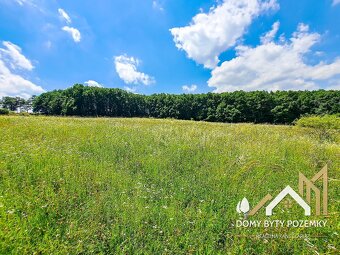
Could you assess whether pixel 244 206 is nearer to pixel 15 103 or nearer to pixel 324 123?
pixel 324 123

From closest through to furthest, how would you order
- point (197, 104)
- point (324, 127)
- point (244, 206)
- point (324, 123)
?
point (244, 206) < point (324, 127) < point (324, 123) < point (197, 104)

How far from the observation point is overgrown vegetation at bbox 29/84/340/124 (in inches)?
2291

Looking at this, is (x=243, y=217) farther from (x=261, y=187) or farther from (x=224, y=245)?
(x=261, y=187)

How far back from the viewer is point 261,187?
13.8ft

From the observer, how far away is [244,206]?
361 centimetres

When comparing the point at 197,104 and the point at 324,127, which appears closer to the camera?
the point at 324,127

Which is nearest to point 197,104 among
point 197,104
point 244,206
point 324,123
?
point 197,104

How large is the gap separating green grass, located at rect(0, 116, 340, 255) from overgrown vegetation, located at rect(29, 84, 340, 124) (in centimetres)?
6159

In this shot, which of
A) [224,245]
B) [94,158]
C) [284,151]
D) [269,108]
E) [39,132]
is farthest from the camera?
[269,108]

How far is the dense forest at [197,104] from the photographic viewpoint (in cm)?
5812

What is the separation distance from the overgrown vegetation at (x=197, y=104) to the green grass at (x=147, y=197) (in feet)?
202

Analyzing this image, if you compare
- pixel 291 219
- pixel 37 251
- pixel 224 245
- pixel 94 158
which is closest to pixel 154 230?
pixel 224 245

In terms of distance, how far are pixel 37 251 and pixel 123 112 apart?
281 ft

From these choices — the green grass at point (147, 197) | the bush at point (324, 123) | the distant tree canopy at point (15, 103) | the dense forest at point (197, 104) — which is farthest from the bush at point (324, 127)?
the distant tree canopy at point (15, 103)
